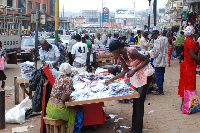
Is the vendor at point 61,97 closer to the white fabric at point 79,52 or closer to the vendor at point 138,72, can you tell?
the vendor at point 138,72

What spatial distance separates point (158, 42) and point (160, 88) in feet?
4.76

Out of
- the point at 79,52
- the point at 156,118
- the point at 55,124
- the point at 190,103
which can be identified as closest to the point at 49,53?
the point at 79,52

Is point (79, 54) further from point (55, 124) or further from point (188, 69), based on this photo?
point (55, 124)

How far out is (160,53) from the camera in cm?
999

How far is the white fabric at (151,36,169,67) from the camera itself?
9.81 m

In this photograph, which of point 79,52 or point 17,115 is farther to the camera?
point 79,52

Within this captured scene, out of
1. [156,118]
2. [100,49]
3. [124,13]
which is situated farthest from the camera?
[124,13]

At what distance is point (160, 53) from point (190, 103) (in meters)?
2.68

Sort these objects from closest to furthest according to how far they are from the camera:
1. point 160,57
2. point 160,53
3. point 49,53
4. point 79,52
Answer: point 49,53
point 160,57
point 160,53
point 79,52

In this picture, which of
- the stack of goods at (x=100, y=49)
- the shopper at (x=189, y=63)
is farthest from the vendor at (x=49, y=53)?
the stack of goods at (x=100, y=49)

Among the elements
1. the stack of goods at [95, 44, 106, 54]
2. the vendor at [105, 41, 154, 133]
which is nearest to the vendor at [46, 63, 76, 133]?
the vendor at [105, 41, 154, 133]

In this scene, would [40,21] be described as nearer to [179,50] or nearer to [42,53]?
[42,53]

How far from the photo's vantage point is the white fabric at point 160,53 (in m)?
9.81

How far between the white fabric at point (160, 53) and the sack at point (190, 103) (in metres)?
2.29
